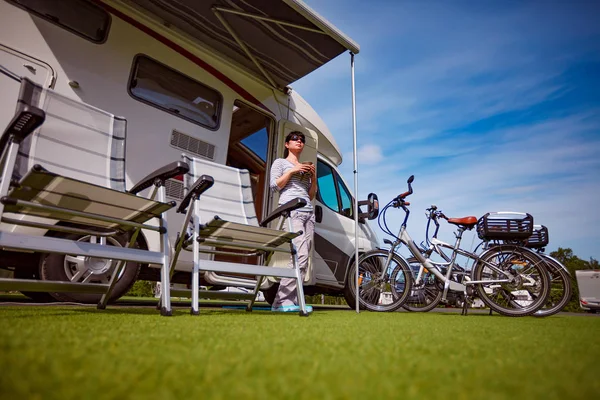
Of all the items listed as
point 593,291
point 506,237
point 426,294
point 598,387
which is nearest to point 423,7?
point 506,237

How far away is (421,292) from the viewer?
166 inches

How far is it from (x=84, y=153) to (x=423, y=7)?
20.3ft

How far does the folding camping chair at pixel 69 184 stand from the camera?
1.50 m

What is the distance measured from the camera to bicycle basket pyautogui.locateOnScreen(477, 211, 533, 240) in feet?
11.7

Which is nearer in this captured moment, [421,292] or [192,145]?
[192,145]

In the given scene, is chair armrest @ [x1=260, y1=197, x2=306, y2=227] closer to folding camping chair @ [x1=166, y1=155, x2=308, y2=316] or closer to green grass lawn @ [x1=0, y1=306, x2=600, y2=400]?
folding camping chair @ [x1=166, y1=155, x2=308, y2=316]

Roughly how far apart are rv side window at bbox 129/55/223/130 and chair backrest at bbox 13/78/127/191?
0.80 m

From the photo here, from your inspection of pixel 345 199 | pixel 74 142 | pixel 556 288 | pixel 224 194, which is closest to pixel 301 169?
pixel 224 194

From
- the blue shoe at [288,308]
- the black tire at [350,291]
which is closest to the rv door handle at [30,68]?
the blue shoe at [288,308]

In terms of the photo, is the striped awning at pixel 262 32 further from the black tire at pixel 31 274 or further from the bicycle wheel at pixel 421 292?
the bicycle wheel at pixel 421 292

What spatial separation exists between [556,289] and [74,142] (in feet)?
13.6

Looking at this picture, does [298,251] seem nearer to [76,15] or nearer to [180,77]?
[180,77]

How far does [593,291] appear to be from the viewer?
12.8 metres

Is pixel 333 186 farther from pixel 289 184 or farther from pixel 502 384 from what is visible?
pixel 502 384
